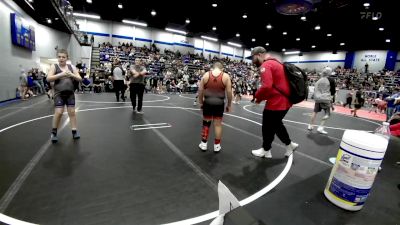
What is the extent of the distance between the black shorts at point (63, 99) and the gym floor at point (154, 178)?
67 cm

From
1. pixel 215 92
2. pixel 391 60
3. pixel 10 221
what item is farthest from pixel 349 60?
pixel 10 221

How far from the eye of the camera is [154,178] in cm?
269

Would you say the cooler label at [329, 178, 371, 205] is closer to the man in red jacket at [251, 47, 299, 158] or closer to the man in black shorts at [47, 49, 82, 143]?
the man in red jacket at [251, 47, 299, 158]

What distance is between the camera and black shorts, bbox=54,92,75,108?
3729mm

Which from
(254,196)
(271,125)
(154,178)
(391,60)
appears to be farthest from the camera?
(391,60)

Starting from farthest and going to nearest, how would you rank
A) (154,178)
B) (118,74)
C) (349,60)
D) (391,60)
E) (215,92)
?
1. (349,60)
2. (391,60)
3. (118,74)
4. (215,92)
5. (154,178)

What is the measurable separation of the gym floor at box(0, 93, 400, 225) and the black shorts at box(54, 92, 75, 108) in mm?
669

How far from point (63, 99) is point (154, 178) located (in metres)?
2.35

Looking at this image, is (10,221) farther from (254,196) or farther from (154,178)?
(254,196)

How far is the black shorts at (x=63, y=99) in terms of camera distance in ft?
12.2

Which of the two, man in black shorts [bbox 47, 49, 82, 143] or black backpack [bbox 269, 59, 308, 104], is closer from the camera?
black backpack [bbox 269, 59, 308, 104]

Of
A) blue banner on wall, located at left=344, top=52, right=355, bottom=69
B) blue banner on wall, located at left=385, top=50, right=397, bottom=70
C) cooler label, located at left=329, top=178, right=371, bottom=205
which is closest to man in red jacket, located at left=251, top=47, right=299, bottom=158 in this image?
cooler label, located at left=329, top=178, right=371, bottom=205

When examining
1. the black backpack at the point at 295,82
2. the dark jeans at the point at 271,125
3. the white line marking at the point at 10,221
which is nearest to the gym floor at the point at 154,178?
the white line marking at the point at 10,221

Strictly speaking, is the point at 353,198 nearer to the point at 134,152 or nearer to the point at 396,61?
the point at 134,152
